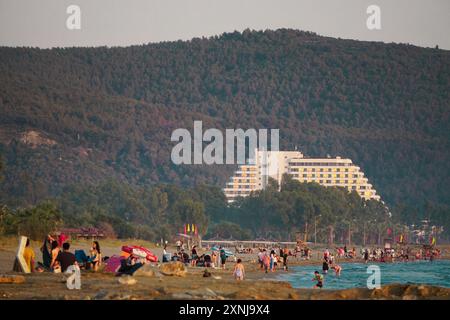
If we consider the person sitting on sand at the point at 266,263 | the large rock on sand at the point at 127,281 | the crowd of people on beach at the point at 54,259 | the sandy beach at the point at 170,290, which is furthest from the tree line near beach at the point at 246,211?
the large rock on sand at the point at 127,281

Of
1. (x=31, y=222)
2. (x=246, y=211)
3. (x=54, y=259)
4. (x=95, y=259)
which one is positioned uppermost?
(x=246, y=211)

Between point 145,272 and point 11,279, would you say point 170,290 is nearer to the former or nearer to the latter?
point 11,279

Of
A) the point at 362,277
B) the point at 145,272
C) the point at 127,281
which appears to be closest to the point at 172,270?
the point at 145,272

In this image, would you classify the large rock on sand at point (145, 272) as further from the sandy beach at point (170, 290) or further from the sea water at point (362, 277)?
the sea water at point (362, 277)

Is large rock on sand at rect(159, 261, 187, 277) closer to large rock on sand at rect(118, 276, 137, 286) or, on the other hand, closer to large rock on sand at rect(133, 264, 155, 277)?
large rock on sand at rect(133, 264, 155, 277)

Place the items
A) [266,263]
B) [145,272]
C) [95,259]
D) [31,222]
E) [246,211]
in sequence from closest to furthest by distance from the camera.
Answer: [145,272] < [95,259] < [266,263] < [31,222] < [246,211]

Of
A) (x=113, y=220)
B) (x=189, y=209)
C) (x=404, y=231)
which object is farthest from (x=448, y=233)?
(x=113, y=220)

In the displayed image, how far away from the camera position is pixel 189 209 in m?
148

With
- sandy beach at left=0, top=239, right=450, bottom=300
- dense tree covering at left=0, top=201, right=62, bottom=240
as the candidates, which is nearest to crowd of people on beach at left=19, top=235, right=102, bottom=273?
sandy beach at left=0, top=239, right=450, bottom=300

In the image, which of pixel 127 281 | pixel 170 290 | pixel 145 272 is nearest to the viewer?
pixel 170 290

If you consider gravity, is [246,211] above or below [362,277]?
above

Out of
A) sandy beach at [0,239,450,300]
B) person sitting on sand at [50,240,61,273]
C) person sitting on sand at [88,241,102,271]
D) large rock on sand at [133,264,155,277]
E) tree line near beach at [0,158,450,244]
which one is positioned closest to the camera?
sandy beach at [0,239,450,300]
